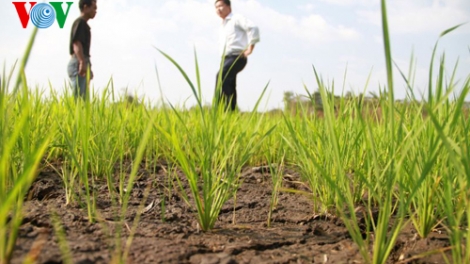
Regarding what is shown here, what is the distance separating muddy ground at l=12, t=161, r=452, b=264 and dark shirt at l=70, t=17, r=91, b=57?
290cm

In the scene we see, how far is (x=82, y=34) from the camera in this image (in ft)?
13.2

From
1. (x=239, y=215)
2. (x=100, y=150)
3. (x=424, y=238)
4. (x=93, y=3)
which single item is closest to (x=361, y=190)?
(x=424, y=238)

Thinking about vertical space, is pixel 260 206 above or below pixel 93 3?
below

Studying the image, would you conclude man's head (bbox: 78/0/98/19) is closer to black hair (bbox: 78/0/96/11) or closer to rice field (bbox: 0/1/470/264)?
black hair (bbox: 78/0/96/11)

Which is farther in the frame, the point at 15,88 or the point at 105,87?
the point at 105,87

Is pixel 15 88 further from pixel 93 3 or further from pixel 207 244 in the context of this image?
pixel 93 3

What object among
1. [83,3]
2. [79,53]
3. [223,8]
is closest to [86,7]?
[83,3]

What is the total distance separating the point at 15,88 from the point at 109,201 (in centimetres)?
71

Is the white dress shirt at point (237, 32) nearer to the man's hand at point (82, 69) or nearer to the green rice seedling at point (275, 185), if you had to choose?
the man's hand at point (82, 69)

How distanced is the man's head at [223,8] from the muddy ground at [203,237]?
413cm

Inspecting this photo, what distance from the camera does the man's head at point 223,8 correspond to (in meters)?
5.16

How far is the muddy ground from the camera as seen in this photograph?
0.84 metres

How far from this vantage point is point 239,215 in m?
1.28

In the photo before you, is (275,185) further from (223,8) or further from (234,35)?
(223,8)
